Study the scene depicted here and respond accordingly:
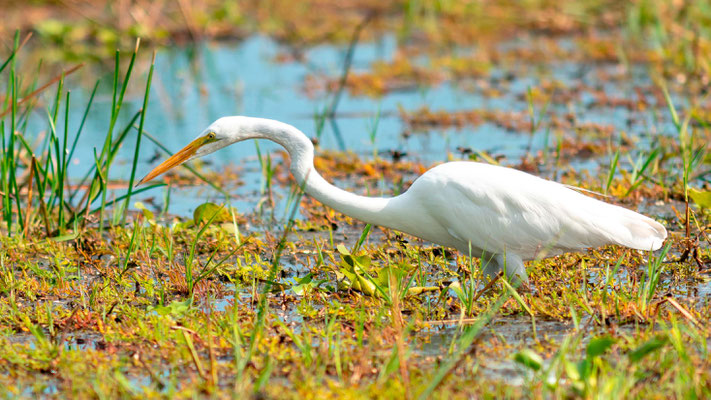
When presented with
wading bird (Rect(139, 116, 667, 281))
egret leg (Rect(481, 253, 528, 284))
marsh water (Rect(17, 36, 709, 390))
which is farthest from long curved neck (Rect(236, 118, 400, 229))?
marsh water (Rect(17, 36, 709, 390))

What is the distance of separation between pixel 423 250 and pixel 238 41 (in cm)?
839

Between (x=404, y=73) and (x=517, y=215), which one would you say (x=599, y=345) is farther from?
(x=404, y=73)

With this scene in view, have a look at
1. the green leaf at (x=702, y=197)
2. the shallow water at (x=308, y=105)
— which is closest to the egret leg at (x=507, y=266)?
the green leaf at (x=702, y=197)

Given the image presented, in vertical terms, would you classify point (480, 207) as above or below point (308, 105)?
above

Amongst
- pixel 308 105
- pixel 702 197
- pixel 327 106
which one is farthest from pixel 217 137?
pixel 308 105

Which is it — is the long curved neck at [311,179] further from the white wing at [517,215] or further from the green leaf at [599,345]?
the green leaf at [599,345]

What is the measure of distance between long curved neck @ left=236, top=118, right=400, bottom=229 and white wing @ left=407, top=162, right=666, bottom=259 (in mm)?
168

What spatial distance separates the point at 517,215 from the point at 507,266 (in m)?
0.26

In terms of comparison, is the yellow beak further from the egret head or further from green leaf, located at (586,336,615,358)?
green leaf, located at (586,336,615,358)

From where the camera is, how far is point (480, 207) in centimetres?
430

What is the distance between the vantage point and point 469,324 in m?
3.88

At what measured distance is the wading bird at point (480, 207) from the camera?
4234 millimetres

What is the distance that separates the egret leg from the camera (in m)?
4.30

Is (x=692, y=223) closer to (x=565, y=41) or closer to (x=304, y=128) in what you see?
(x=304, y=128)
